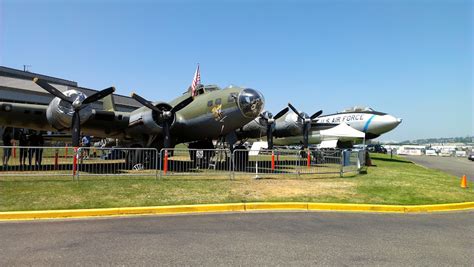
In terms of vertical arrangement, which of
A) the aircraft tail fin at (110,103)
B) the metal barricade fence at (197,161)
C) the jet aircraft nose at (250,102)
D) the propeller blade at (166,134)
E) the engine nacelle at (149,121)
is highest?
the aircraft tail fin at (110,103)

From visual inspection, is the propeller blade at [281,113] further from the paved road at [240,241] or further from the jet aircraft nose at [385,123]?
the paved road at [240,241]

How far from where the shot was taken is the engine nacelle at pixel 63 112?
1666 centimetres

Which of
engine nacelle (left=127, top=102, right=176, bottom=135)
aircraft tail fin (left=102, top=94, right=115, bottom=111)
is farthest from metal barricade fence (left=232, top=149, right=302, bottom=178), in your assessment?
aircraft tail fin (left=102, top=94, right=115, bottom=111)

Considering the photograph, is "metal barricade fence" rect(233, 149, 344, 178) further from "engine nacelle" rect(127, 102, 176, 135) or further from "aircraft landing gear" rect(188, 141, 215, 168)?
"engine nacelle" rect(127, 102, 176, 135)

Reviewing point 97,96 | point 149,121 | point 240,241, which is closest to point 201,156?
point 149,121

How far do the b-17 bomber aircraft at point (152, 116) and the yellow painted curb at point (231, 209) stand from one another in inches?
287

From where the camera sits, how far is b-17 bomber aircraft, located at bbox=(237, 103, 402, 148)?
25281mm

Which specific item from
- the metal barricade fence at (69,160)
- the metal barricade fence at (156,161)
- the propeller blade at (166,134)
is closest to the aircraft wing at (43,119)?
the propeller blade at (166,134)

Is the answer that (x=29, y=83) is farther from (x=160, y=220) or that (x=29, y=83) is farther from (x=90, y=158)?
(x=160, y=220)

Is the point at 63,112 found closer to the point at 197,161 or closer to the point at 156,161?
the point at 156,161

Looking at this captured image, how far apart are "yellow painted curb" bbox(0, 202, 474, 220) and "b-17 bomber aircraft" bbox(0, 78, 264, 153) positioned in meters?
7.28

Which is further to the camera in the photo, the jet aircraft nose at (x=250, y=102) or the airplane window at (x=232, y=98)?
the airplane window at (x=232, y=98)

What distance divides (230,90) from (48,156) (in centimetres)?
800

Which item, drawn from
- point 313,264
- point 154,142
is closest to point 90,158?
point 154,142
